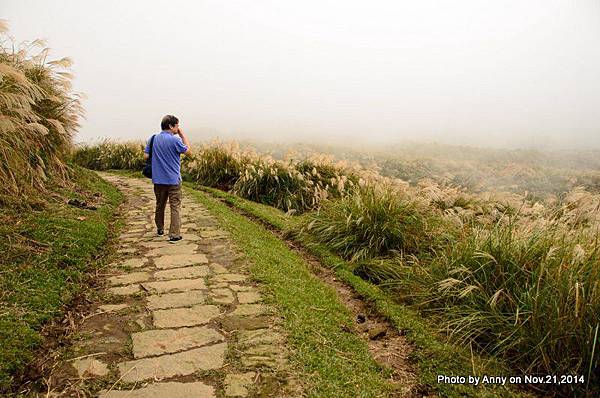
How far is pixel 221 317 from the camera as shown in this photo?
3.32 metres

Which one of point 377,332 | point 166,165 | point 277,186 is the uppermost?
point 166,165

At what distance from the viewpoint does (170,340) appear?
9.62 ft

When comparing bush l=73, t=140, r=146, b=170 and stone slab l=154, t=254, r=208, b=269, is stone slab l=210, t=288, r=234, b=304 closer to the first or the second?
stone slab l=154, t=254, r=208, b=269

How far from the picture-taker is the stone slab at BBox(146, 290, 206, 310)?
3479mm

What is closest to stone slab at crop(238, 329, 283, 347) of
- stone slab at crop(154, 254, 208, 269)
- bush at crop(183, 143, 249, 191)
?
stone slab at crop(154, 254, 208, 269)

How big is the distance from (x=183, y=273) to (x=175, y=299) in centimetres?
67

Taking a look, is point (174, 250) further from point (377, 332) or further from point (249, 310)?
point (377, 332)

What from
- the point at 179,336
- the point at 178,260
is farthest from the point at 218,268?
the point at 179,336

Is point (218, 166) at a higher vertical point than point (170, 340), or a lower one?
higher

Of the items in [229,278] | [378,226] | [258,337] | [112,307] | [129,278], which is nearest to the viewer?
[258,337]

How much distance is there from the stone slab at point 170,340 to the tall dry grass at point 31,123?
9.21ft

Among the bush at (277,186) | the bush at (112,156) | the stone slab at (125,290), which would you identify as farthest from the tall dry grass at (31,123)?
the bush at (112,156)

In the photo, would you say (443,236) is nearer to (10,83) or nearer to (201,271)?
(201,271)

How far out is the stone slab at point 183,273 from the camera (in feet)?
13.6
